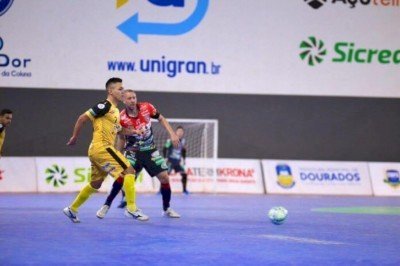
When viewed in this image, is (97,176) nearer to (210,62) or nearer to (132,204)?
(132,204)

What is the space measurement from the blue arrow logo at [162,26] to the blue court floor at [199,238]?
919 centimetres

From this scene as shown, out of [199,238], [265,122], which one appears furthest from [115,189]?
[265,122]

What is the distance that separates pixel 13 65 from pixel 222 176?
25.8ft

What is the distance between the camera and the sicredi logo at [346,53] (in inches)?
950

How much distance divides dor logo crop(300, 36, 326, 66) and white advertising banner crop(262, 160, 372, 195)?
11.8 ft

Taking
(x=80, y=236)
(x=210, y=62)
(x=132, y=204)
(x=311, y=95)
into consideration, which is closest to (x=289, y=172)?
(x=311, y=95)

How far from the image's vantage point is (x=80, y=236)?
9.49m

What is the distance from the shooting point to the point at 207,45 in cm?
2367

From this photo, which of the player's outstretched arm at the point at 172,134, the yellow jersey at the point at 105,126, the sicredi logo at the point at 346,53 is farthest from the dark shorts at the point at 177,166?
the yellow jersey at the point at 105,126

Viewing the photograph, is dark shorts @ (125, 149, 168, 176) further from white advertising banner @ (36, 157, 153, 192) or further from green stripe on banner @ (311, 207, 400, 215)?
white advertising banner @ (36, 157, 153, 192)

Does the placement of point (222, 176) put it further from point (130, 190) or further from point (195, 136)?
point (130, 190)

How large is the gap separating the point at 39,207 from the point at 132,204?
4.23 m

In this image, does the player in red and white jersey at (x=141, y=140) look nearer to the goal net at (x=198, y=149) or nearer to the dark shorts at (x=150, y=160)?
the dark shorts at (x=150, y=160)

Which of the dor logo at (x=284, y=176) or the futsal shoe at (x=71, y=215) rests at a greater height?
the dor logo at (x=284, y=176)
